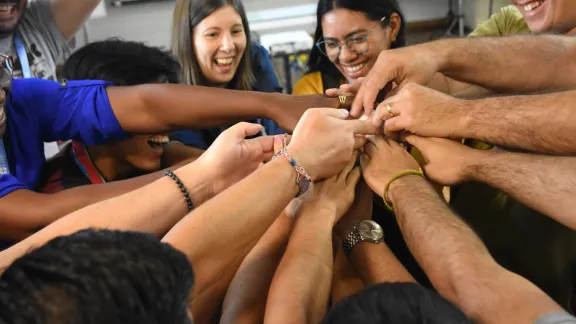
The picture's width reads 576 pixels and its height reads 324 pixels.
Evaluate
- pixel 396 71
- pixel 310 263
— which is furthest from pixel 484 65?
pixel 310 263

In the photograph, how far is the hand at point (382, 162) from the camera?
1.11 m

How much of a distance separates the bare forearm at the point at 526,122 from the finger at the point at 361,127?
8.5 inches

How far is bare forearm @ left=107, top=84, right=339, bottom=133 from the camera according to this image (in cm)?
138

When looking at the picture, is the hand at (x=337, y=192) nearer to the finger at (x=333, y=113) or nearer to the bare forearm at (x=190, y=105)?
the finger at (x=333, y=113)

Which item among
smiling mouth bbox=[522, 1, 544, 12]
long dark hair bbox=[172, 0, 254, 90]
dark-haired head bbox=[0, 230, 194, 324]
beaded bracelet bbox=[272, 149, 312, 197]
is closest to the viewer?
dark-haired head bbox=[0, 230, 194, 324]

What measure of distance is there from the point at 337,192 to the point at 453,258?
36cm

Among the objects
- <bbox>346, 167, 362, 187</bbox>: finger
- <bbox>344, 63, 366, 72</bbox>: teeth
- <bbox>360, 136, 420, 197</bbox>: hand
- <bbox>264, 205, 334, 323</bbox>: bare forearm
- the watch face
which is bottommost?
the watch face

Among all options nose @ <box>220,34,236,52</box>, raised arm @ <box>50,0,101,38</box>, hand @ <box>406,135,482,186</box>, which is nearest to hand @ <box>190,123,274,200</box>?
hand @ <box>406,135,482,186</box>

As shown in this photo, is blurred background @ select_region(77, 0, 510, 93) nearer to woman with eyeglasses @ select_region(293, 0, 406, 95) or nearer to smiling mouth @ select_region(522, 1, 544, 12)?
woman with eyeglasses @ select_region(293, 0, 406, 95)

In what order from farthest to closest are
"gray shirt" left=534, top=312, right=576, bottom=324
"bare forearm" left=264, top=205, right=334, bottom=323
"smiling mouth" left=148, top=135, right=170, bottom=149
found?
"smiling mouth" left=148, top=135, right=170, bottom=149
"bare forearm" left=264, top=205, right=334, bottom=323
"gray shirt" left=534, top=312, right=576, bottom=324

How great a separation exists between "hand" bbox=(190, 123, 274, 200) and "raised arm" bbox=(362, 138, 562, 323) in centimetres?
27

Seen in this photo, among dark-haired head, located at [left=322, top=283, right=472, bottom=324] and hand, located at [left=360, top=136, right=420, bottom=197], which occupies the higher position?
dark-haired head, located at [left=322, top=283, right=472, bottom=324]

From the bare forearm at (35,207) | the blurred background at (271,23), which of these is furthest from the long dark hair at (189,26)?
the blurred background at (271,23)

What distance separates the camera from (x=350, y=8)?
1.82 metres
